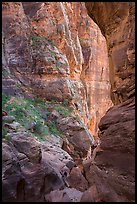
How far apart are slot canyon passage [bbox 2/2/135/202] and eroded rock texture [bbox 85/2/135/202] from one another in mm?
26

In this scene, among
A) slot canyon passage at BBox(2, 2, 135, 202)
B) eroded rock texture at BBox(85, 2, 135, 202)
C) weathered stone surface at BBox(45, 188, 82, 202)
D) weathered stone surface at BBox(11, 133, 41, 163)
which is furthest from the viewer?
weathered stone surface at BBox(11, 133, 41, 163)

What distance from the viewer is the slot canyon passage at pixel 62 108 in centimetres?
629

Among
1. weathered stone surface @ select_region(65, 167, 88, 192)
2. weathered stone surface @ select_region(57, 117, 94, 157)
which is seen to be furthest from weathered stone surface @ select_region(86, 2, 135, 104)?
weathered stone surface @ select_region(57, 117, 94, 157)

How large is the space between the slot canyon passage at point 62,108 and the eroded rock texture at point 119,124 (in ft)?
0.09

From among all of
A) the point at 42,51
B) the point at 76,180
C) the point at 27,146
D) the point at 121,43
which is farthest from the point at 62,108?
the point at 121,43

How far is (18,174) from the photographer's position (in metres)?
8.23

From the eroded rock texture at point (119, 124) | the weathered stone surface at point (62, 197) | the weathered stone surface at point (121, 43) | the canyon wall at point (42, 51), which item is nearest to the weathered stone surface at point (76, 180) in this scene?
the weathered stone surface at point (62, 197)

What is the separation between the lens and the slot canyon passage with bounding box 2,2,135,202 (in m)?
6.29

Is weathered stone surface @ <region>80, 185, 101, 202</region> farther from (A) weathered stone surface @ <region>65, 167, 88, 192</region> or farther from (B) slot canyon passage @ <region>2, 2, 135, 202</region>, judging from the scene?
(A) weathered stone surface @ <region>65, 167, 88, 192</region>

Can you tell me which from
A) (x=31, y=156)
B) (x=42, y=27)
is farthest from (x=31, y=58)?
(x=31, y=156)

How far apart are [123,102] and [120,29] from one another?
2528mm

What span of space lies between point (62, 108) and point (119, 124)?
1120 centimetres

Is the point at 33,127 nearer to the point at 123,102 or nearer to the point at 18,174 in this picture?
the point at 18,174

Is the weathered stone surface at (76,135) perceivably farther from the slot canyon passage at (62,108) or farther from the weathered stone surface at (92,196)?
the weathered stone surface at (92,196)
